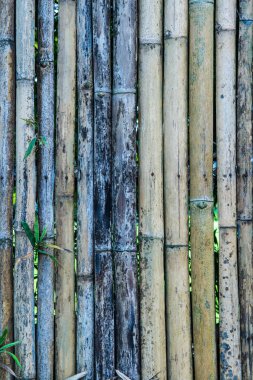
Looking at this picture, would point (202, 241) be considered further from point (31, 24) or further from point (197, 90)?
point (31, 24)

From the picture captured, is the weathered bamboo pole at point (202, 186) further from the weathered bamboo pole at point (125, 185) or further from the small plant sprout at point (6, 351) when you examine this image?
the small plant sprout at point (6, 351)

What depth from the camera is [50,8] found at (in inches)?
82.5

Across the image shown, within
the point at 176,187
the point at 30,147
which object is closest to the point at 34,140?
the point at 30,147

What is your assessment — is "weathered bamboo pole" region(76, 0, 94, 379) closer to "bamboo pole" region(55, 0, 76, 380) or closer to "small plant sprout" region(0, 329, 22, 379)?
"bamboo pole" region(55, 0, 76, 380)

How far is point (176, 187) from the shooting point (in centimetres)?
205

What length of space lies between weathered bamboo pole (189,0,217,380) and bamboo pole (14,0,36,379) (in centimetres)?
56

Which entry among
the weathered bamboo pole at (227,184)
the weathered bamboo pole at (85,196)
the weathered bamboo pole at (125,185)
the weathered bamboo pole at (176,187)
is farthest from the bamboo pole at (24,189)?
the weathered bamboo pole at (227,184)

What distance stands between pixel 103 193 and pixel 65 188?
14 centimetres

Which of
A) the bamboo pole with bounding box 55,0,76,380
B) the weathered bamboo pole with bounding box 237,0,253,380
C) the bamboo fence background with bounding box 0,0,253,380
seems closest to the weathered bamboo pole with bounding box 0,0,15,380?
the bamboo fence background with bounding box 0,0,253,380

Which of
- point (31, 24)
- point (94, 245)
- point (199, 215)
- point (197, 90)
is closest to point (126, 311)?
point (94, 245)

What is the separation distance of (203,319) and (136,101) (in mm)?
794

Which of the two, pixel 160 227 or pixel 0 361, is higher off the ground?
pixel 160 227

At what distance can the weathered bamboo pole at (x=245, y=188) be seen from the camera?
6.68 ft

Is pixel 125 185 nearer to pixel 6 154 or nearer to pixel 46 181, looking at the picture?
pixel 46 181
